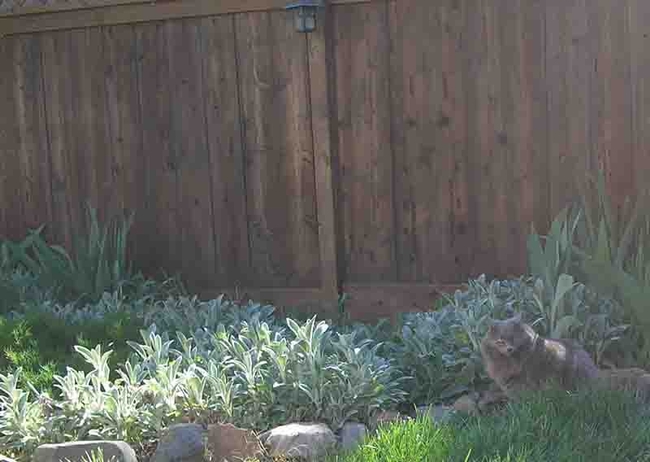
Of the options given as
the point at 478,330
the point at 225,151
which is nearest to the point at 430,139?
the point at 225,151

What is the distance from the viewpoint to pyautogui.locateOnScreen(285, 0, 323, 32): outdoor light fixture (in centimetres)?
585

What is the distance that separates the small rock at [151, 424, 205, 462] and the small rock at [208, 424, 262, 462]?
5 cm

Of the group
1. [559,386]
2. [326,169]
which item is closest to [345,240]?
[326,169]

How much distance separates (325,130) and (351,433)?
2674 mm

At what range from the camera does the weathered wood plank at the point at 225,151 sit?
6.32 meters

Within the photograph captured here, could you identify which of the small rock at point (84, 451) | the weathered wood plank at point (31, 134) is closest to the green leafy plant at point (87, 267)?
the weathered wood plank at point (31, 134)

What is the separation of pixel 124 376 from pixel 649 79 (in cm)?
329

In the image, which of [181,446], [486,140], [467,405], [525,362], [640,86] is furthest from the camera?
[486,140]

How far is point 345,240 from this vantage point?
20.1 feet

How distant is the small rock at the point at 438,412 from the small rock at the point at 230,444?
0.65m

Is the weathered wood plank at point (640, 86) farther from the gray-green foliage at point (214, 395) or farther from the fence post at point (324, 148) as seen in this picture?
the gray-green foliage at point (214, 395)

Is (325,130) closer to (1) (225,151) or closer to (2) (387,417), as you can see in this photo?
(1) (225,151)

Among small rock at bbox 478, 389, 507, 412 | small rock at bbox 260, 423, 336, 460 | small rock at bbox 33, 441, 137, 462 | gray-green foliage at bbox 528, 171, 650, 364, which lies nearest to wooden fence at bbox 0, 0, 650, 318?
gray-green foliage at bbox 528, 171, 650, 364

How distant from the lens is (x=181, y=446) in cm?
358
